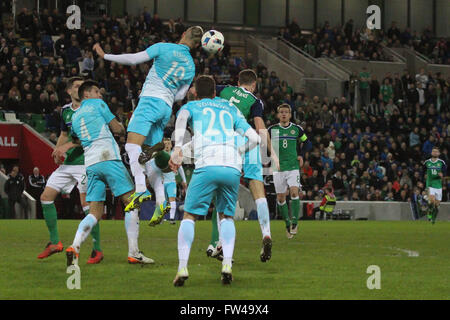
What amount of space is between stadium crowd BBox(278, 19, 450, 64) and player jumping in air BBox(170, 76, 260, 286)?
35392 mm

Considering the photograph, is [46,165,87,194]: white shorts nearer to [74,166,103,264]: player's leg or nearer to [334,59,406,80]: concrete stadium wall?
[74,166,103,264]: player's leg

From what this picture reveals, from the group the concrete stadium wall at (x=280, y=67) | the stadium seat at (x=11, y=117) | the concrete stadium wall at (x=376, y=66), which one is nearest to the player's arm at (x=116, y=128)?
the stadium seat at (x=11, y=117)

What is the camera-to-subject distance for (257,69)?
126 feet

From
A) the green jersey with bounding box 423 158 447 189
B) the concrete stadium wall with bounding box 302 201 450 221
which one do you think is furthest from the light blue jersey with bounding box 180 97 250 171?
the concrete stadium wall with bounding box 302 201 450 221

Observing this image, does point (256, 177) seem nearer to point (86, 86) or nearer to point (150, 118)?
point (150, 118)

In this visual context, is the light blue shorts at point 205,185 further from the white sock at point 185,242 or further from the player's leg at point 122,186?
the player's leg at point 122,186

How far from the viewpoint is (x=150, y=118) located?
37.8 feet

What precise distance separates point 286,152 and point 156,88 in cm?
769

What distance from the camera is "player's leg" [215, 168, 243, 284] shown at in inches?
358

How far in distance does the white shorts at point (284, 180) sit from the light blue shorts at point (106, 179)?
8.33 metres

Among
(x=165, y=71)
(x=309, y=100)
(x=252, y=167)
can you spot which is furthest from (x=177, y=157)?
(x=309, y=100)

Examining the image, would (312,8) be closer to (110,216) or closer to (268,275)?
(110,216)

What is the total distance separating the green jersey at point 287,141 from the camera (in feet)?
61.4
